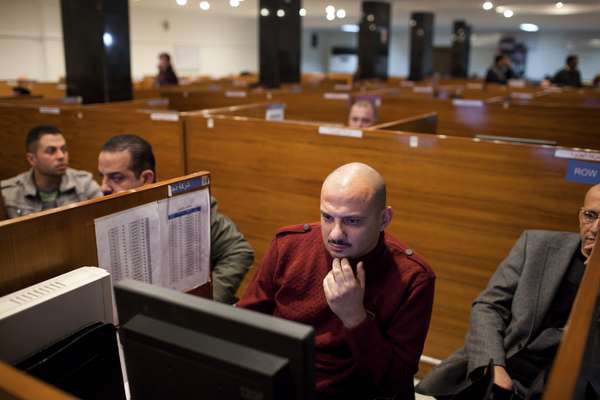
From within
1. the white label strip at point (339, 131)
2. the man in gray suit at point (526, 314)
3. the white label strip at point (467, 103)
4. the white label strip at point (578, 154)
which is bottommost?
the man in gray suit at point (526, 314)

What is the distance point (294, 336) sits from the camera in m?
0.74

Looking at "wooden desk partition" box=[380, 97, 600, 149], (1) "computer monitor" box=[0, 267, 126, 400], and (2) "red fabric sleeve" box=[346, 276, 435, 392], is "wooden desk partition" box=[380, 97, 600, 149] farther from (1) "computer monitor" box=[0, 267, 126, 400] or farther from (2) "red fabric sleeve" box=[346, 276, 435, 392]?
(1) "computer monitor" box=[0, 267, 126, 400]

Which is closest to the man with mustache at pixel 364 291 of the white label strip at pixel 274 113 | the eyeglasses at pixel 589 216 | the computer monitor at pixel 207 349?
the computer monitor at pixel 207 349

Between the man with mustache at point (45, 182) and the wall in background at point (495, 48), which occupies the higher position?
the wall in background at point (495, 48)

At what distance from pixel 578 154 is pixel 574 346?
5.97ft

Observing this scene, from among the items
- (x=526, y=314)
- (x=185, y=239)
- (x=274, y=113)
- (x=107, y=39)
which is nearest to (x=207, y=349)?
(x=185, y=239)

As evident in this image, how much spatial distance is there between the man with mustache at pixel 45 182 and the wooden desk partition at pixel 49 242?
159cm

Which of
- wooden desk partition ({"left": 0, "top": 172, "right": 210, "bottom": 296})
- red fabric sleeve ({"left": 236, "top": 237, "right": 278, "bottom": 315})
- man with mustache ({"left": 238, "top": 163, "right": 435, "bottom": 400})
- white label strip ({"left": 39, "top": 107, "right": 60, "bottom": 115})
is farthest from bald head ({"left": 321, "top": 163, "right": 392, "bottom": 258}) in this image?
white label strip ({"left": 39, "top": 107, "right": 60, "bottom": 115})

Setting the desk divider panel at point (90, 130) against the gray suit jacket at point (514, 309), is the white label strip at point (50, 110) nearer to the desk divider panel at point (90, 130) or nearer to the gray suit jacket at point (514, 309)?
the desk divider panel at point (90, 130)

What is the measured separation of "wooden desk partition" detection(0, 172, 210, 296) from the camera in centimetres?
124

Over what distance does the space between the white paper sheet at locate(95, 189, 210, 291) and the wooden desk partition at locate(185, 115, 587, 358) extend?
4.26 feet

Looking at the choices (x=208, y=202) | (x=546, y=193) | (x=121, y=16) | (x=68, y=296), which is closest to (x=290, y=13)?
(x=121, y=16)

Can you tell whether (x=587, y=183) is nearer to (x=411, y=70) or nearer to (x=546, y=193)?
(x=546, y=193)

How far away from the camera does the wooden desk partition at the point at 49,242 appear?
4.07 ft
